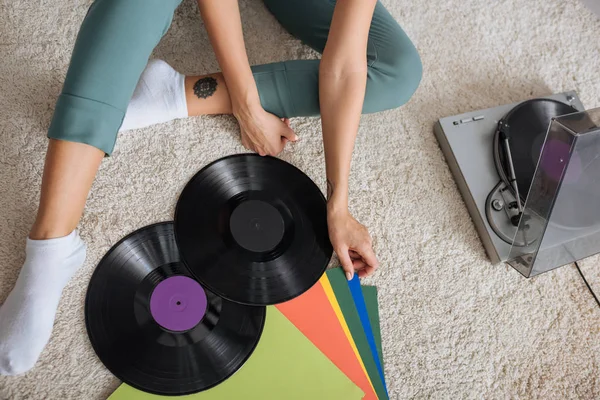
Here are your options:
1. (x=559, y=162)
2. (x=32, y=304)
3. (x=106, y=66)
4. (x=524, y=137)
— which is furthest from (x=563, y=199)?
(x=32, y=304)

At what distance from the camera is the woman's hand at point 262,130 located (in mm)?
979

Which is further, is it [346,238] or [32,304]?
[346,238]

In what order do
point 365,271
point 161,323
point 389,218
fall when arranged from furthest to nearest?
point 389,218 → point 365,271 → point 161,323

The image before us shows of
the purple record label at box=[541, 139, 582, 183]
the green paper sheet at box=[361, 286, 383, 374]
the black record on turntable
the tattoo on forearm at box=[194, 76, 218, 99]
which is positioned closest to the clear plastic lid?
the purple record label at box=[541, 139, 582, 183]

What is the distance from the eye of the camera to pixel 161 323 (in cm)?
88

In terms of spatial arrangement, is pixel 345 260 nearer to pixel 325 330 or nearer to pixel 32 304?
pixel 325 330

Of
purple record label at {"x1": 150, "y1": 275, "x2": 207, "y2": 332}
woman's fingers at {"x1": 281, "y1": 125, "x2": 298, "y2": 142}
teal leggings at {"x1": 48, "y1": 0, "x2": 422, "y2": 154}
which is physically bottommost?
purple record label at {"x1": 150, "y1": 275, "x2": 207, "y2": 332}

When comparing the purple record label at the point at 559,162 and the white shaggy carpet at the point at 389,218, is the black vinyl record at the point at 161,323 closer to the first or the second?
the white shaggy carpet at the point at 389,218

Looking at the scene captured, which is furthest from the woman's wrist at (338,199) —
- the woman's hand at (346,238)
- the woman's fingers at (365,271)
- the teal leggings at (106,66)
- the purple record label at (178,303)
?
the teal leggings at (106,66)

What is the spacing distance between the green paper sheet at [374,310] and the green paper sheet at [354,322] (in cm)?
3

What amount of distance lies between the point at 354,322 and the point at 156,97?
566mm

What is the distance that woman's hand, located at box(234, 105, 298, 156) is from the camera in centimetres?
98

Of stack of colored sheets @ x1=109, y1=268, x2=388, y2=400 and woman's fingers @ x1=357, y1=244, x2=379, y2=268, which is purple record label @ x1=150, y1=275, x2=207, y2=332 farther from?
woman's fingers @ x1=357, y1=244, x2=379, y2=268

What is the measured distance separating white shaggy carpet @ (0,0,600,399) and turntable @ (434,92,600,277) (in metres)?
0.05
